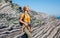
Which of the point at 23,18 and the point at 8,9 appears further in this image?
the point at 8,9

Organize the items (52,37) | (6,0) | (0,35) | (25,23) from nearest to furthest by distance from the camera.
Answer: (25,23), (0,35), (52,37), (6,0)

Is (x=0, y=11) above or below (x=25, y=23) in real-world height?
below

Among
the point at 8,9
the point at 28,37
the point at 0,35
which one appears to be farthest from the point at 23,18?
the point at 8,9

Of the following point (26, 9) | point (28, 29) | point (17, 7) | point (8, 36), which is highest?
point (26, 9)

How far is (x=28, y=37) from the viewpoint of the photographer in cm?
691

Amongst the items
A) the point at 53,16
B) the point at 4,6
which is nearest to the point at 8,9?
the point at 4,6

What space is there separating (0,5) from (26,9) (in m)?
36.5

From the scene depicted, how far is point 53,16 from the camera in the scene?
1703cm

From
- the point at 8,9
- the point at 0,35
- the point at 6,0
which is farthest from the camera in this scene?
the point at 6,0

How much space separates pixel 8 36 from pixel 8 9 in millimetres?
37026

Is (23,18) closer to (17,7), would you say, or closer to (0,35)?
(0,35)

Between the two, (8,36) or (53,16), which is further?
(53,16)

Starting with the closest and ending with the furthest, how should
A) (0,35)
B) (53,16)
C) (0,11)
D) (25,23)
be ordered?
(25,23), (0,35), (53,16), (0,11)

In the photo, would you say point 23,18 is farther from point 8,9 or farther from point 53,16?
point 8,9
